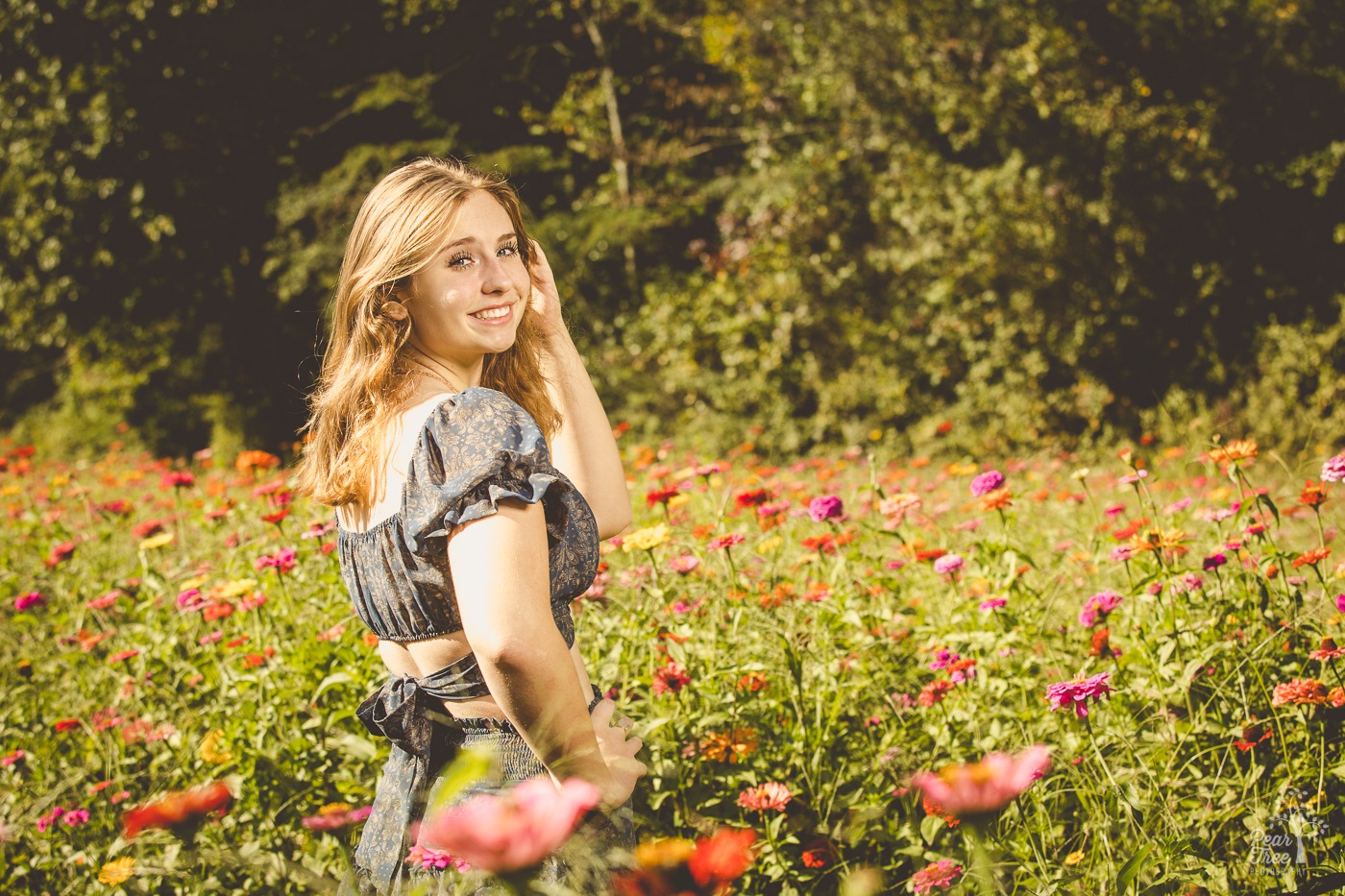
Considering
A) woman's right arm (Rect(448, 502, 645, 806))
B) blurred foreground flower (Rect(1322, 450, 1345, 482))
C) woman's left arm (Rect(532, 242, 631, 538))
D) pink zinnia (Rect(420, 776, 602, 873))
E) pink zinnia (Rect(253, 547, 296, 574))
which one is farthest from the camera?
pink zinnia (Rect(253, 547, 296, 574))

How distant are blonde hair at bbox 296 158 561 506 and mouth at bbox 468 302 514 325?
0.31 feet

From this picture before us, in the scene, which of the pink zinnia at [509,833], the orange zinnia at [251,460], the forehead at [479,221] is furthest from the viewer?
the orange zinnia at [251,460]

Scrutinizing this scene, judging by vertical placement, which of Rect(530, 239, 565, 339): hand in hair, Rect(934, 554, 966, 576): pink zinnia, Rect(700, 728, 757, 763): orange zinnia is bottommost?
Rect(700, 728, 757, 763): orange zinnia

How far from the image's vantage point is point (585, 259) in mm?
9195

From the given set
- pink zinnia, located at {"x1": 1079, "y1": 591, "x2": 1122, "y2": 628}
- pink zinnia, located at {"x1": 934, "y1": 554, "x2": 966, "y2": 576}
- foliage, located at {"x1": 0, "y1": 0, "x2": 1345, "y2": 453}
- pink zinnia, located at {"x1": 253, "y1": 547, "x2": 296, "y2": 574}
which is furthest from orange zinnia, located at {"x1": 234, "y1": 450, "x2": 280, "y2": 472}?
foliage, located at {"x1": 0, "y1": 0, "x2": 1345, "y2": 453}

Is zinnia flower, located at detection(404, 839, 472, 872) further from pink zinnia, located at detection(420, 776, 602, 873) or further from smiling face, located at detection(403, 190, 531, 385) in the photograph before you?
smiling face, located at detection(403, 190, 531, 385)

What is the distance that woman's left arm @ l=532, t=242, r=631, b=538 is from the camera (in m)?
1.43

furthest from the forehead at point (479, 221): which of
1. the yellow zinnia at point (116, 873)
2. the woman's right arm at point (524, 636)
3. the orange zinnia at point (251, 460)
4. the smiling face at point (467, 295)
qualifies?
the orange zinnia at point (251, 460)

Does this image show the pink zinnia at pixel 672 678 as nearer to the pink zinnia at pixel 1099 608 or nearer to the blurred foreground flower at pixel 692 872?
the pink zinnia at pixel 1099 608

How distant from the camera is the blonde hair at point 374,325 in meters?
1.14

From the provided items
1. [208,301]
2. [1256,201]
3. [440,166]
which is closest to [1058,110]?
[1256,201]

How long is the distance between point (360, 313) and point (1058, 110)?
731cm

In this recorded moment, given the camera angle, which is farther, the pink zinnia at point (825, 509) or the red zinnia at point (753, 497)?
the red zinnia at point (753, 497)

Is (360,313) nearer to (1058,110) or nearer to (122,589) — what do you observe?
(122,589)
